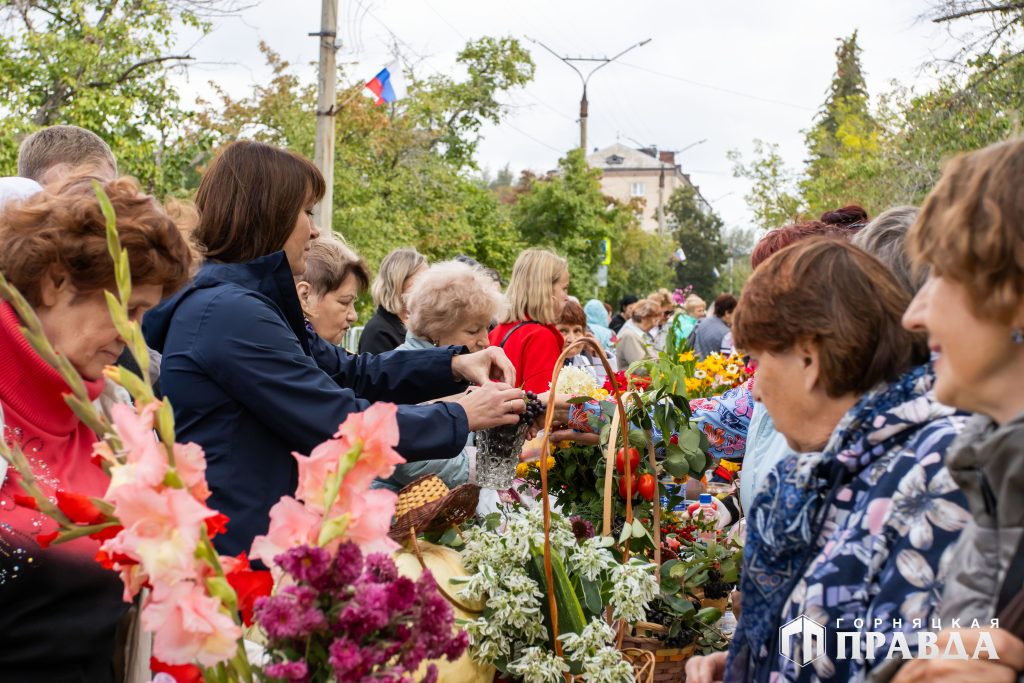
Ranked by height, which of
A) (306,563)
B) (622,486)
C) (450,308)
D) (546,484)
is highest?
(450,308)

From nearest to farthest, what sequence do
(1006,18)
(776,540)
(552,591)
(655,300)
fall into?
(776,540) → (552,591) → (1006,18) → (655,300)

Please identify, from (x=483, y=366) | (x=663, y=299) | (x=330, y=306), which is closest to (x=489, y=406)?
(x=483, y=366)

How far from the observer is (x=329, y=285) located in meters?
4.05

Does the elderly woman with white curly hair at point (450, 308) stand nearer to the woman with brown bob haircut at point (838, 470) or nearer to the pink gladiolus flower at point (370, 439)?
the woman with brown bob haircut at point (838, 470)

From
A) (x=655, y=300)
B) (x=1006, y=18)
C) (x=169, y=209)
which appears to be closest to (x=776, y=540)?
(x=169, y=209)

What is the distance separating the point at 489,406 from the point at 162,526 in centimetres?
155

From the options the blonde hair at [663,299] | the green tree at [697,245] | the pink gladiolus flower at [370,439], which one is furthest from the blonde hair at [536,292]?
the green tree at [697,245]

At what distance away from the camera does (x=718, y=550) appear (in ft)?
8.86

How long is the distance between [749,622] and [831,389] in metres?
0.42

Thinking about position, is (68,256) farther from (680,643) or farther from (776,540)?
(680,643)

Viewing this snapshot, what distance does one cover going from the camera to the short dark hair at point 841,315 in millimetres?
1669
